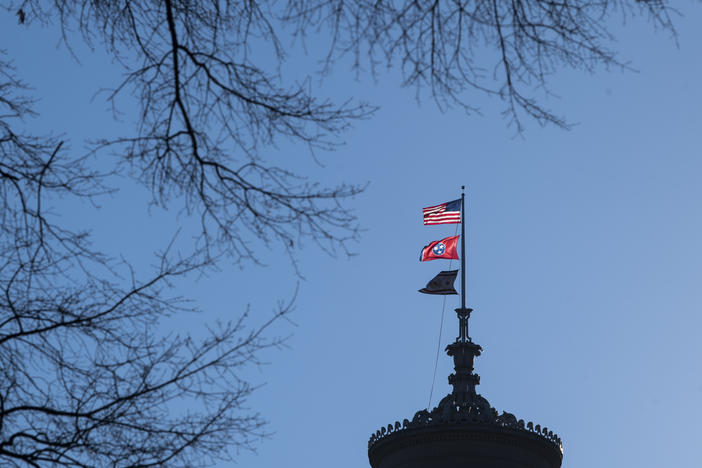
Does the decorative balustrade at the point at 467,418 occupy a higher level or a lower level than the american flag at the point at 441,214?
lower

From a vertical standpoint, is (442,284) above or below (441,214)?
below

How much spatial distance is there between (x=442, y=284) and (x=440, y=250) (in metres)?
1.45

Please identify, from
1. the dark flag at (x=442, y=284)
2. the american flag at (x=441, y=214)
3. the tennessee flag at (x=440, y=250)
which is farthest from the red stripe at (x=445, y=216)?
the dark flag at (x=442, y=284)

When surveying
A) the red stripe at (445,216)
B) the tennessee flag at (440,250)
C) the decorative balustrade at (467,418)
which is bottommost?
the decorative balustrade at (467,418)

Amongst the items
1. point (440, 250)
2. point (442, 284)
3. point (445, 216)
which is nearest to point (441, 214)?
point (445, 216)

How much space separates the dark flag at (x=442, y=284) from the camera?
49219 mm

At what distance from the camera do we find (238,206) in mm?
8188

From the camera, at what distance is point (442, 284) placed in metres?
49.5

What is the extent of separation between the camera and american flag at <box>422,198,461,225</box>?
49750 mm

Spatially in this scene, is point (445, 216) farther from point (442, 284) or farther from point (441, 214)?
point (442, 284)

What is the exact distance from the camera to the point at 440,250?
49.2 m

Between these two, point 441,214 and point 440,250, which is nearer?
point 440,250

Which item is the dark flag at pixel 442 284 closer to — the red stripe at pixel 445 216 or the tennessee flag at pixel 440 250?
the tennessee flag at pixel 440 250

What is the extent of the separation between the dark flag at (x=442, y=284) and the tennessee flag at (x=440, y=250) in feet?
3.39
